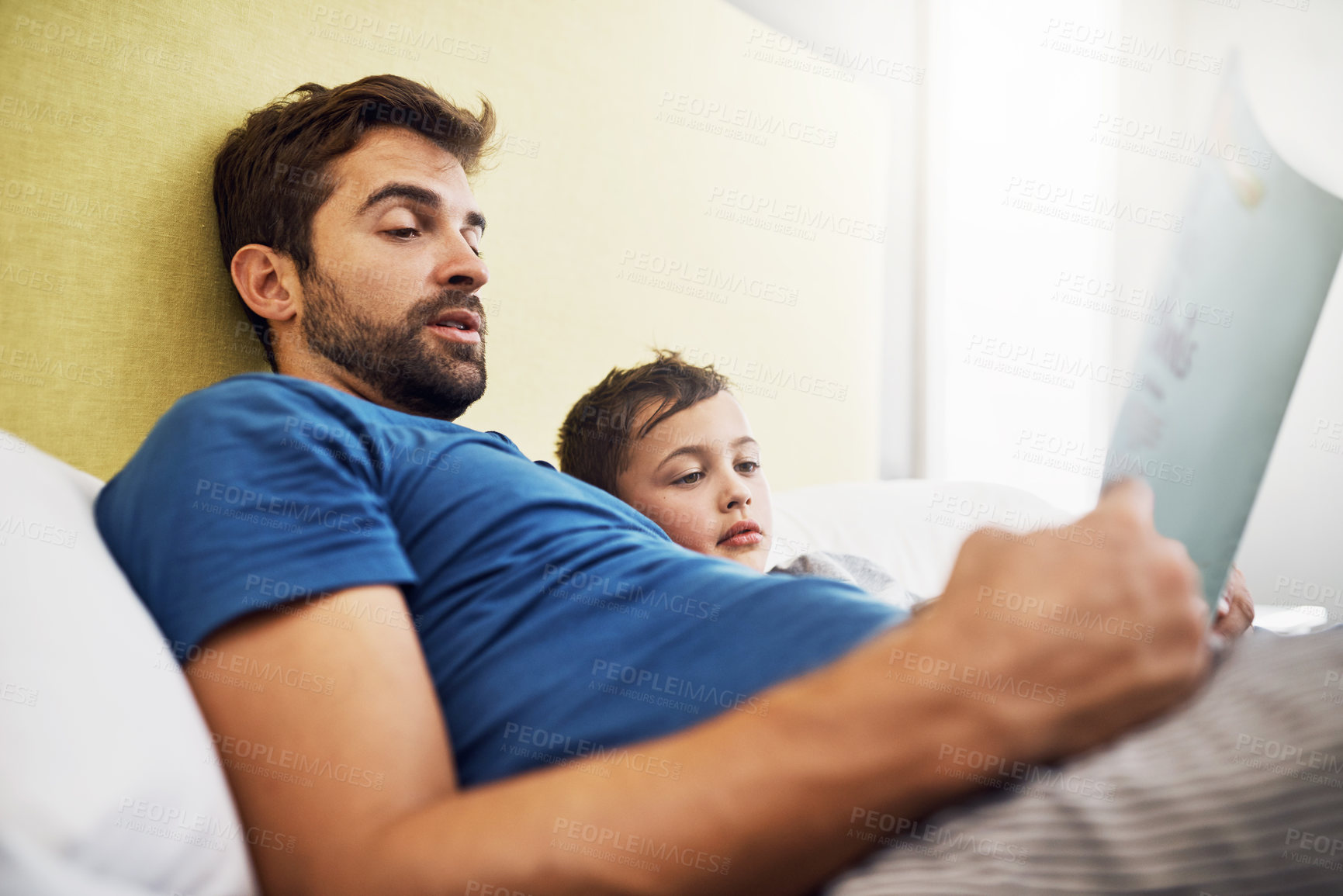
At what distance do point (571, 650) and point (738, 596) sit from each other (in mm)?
125

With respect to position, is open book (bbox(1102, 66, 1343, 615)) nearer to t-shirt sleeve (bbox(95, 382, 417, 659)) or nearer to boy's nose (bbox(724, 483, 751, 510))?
t-shirt sleeve (bbox(95, 382, 417, 659))

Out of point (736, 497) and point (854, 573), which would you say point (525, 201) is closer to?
point (736, 497)

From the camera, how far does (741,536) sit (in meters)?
1.24

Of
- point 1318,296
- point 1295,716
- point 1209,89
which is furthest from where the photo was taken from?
point 1209,89

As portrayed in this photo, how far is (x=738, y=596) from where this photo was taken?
602 millimetres

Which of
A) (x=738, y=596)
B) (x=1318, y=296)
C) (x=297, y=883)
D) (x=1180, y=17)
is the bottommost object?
(x=297, y=883)

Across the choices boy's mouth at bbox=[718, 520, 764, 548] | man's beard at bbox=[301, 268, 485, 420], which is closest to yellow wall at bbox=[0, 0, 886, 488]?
man's beard at bbox=[301, 268, 485, 420]

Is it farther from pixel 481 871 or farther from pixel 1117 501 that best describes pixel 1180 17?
pixel 481 871

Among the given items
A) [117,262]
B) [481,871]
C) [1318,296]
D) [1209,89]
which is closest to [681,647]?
[481,871]

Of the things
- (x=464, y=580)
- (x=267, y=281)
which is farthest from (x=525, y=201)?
(x=464, y=580)

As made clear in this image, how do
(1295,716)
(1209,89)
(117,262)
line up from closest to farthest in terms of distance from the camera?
(1295,716) → (117,262) → (1209,89)

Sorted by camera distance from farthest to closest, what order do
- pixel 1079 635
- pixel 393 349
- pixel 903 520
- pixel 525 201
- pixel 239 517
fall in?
pixel 903 520
pixel 525 201
pixel 393 349
pixel 239 517
pixel 1079 635

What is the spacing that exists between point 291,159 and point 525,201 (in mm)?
470

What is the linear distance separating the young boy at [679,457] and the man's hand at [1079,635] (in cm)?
73
